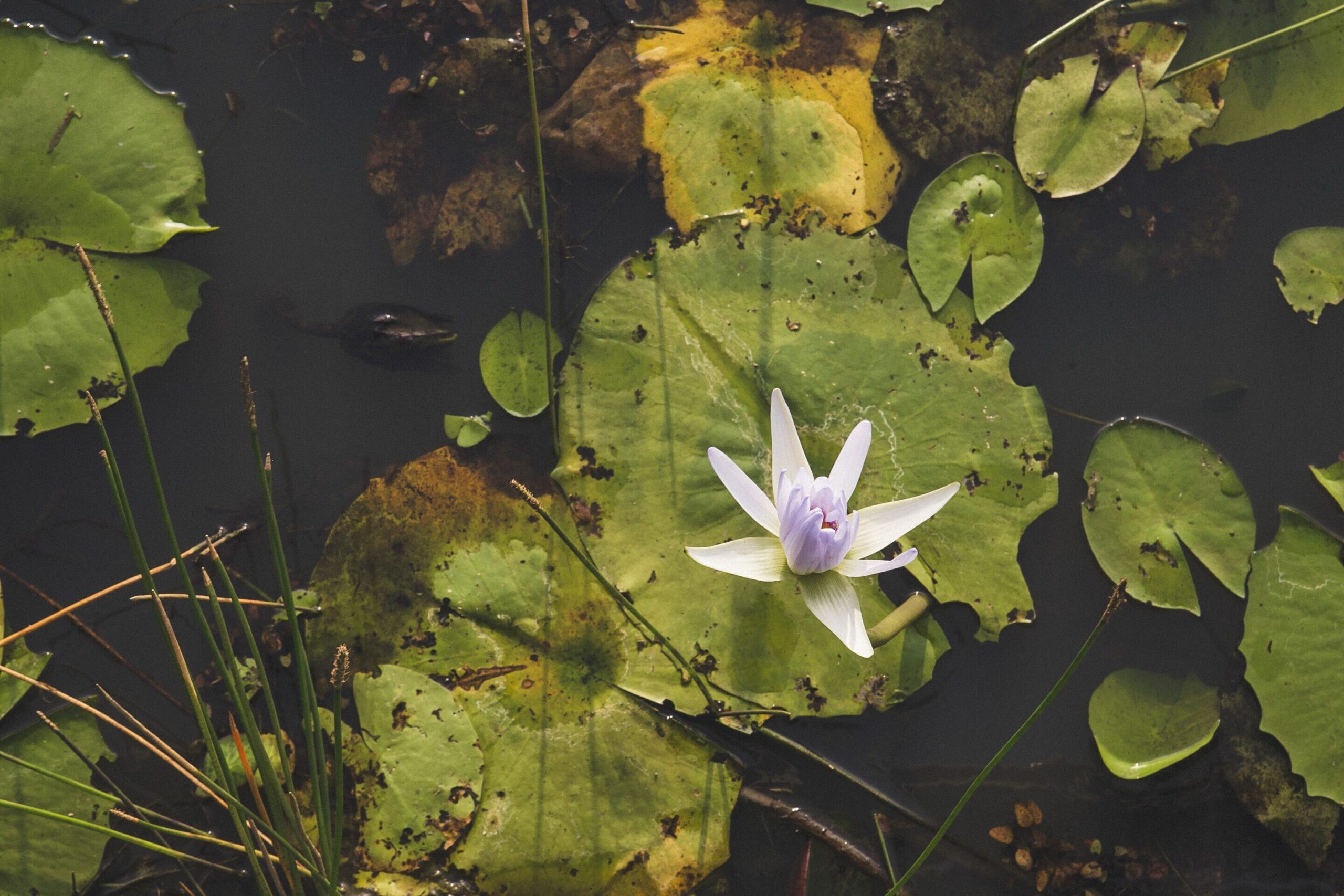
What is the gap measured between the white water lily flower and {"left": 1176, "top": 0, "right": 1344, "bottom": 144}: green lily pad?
220 cm

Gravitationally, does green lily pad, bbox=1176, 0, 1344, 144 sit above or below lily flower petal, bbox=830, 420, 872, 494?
above

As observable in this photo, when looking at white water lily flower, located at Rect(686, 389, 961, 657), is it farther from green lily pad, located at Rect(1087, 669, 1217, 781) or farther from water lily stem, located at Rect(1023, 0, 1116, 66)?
water lily stem, located at Rect(1023, 0, 1116, 66)

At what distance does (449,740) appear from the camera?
281cm

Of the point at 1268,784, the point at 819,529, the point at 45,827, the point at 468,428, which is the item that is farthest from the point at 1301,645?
the point at 45,827

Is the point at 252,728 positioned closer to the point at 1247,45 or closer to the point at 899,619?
the point at 899,619

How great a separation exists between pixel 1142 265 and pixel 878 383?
1.38 metres

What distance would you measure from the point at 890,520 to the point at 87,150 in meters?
3.12

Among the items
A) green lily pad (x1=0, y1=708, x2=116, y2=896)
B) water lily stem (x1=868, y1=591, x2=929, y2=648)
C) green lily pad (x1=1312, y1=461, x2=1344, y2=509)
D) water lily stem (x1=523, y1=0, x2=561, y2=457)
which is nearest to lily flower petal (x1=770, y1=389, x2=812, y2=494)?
water lily stem (x1=868, y1=591, x2=929, y2=648)

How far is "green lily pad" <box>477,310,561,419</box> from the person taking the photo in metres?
3.14

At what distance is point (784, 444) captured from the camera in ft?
Result: 8.45

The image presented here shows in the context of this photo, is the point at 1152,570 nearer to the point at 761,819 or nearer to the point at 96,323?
the point at 761,819

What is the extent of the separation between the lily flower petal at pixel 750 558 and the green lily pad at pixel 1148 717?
1478mm

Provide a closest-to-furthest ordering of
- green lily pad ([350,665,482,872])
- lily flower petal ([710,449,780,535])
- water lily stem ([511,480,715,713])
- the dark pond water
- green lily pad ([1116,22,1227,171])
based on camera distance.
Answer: lily flower petal ([710,449,780,535]) → water lily stem ([511,480,715,713]) → green lily pad ([350,665,482,872]) → the dark pond water → green lily pad ([1116,22,1227,171])

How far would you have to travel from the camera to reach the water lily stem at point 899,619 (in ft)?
8.78
